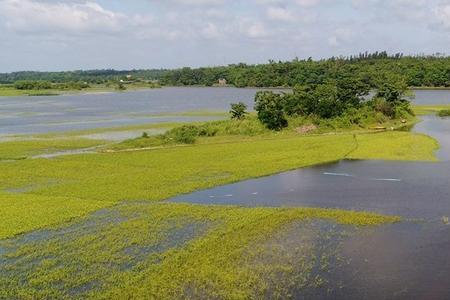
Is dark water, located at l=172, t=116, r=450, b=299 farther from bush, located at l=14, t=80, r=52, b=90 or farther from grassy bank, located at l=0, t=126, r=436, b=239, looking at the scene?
bush, located at l=14, t=80, r=52, b=90

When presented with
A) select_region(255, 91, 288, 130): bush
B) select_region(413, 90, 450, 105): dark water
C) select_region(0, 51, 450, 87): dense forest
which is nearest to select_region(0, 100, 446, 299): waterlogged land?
select_region(255, 91, 288, 130): bush

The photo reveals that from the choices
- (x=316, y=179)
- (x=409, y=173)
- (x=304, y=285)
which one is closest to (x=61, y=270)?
(x=304, y=285)

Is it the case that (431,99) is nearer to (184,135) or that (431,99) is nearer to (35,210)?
(184,135)

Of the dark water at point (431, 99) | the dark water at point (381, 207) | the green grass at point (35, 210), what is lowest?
the green grass at point (35, 210)

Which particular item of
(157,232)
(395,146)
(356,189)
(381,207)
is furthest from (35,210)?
(395,146)

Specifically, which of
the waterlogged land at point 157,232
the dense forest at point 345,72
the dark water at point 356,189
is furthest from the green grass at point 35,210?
the dense forest at point 345,72

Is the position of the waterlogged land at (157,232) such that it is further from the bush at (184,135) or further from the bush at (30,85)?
the bush at (30,85)

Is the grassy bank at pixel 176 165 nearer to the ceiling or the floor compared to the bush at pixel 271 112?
nearer to the floor

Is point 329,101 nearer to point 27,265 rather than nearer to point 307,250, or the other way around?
point 307,250
